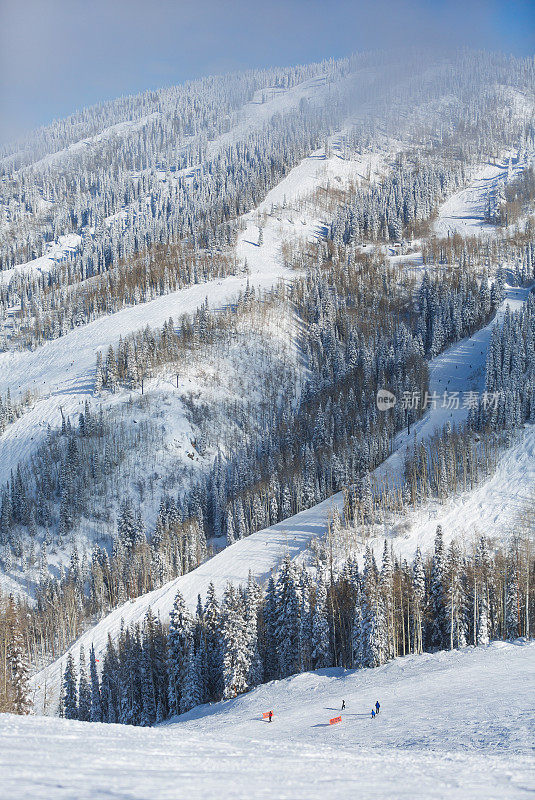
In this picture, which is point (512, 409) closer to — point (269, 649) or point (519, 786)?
point (269, 649)

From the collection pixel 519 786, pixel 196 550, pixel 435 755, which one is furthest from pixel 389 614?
pixel 196 550
